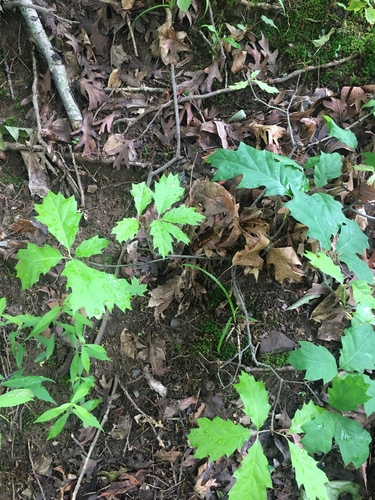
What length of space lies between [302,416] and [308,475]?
26 centimetres

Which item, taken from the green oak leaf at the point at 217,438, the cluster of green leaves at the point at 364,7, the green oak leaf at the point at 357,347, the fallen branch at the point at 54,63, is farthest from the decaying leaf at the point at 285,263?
the cluster of green leaves at the point at 364,7

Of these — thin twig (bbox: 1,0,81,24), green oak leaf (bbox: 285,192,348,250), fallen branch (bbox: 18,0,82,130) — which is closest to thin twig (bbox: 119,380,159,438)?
green oak leaf (bbox: 285,192,348,250)

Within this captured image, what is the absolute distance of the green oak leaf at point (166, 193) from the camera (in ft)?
6.94

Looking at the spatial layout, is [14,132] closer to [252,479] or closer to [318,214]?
[318,214]

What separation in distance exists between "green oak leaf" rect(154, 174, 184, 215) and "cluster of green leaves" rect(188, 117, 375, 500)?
29 centimetres

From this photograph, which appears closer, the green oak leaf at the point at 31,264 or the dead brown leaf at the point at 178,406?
the green oak leaf at the point at 31,264

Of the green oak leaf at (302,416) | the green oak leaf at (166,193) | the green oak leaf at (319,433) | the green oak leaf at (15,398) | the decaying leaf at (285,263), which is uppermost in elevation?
the green oak leaf at (166,193)

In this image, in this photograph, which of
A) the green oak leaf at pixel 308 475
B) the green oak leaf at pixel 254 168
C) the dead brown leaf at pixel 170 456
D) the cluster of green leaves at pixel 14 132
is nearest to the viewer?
the green oak leaf at pixel 308 475

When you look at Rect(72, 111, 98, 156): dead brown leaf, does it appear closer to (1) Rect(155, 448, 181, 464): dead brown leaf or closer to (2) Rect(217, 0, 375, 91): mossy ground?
(2) Rect(217, 0, 375, 91): mossy ground

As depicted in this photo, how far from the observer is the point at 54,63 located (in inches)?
108

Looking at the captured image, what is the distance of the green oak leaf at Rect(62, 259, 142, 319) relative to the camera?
5.43 ft

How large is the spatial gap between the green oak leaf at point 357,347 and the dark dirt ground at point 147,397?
315 millimetres

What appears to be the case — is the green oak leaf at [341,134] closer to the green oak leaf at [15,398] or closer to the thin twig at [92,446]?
the thin twig at [92,446]

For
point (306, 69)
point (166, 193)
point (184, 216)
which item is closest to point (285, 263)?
point (184, 216)
